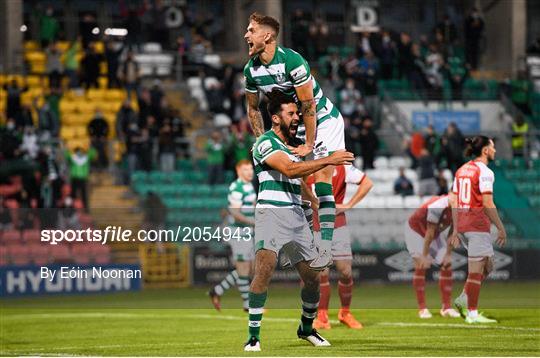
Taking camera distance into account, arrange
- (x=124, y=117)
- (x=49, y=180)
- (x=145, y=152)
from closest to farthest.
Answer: (x=49, y=180) → (x=145, y=152) → (x=124, y=117)

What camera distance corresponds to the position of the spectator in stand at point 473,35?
38625 mm

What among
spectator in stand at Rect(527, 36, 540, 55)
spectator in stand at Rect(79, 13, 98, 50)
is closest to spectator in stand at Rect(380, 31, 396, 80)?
spectator in stand at Rect(527, 36, 540, 55)

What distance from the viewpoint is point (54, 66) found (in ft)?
111

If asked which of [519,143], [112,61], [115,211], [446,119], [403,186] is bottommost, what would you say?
[403,186]

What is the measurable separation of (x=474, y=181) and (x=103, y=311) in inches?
270

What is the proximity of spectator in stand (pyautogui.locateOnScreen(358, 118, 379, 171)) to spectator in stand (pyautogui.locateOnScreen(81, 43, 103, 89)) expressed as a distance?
7057mm

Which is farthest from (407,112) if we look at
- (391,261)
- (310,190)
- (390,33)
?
(310,190)

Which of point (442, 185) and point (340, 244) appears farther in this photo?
point (442, 185)

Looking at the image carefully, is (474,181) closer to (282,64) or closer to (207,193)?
(282,64)

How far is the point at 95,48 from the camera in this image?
34344 millimetres

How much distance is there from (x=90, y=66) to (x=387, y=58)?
28.6 ft

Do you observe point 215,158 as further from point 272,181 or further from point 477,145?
point 272,181

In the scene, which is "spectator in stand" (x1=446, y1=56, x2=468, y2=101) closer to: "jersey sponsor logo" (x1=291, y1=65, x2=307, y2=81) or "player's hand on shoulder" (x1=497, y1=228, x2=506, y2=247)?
"player's hand on shoulder" (x1=497, y1=228, x2=506, y2=247)

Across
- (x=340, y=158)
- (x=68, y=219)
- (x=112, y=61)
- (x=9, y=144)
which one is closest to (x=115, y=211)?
(x=68, y=219)
